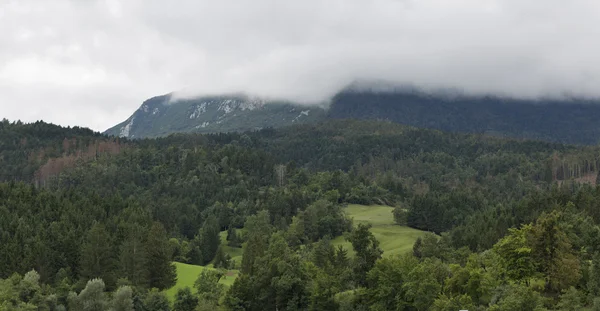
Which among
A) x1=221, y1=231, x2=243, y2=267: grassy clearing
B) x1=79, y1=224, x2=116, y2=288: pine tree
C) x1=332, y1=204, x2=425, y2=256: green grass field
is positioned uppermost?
x1=79, y1=224, x2=116, y2=288: pine tree

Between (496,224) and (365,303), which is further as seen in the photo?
(496,224)

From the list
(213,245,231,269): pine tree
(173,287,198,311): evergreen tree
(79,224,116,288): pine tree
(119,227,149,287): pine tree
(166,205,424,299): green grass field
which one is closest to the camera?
(173,287,198,311): evergreen tree

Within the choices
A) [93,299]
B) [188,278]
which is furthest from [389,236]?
[93,299]

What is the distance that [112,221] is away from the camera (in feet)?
443

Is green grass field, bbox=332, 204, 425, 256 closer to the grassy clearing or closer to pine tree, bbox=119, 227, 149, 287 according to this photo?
the grassy clearing

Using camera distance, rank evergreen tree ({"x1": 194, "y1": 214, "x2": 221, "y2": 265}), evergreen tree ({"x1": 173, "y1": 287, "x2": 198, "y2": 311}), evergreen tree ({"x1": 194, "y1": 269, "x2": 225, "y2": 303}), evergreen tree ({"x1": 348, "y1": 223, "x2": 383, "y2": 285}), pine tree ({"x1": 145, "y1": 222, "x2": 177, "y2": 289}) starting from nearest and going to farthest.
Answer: evergreen tree ({"x1": 348, "y1": 223, "x2": 383, "y2": 285})
evergreen tree ({"x1": 173, "y1": 287, "x2": 198, "y2": 311})
evergreen tree ({"x1": 194, "y1": 269, "x2": 225, "y2": 303})
pine tree ({"x1": 145, "y1": 222, "x2": 177, "y2": 289})
evergreen tree ({"x1": 194, "y1": 214, "x2": 221, "y2": 265})

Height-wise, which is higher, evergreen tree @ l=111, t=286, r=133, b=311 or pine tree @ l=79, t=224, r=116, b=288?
pine tree @ l=79, t=224, r=116, b=288

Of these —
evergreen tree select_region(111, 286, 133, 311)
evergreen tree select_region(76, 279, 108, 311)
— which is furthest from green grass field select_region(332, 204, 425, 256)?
evergreen tree select_region(76, 279, 108, 311)

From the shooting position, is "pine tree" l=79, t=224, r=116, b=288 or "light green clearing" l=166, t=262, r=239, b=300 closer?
"pine tree" l=79, t=224, r=116, b=288

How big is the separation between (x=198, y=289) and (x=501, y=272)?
52.7 meters

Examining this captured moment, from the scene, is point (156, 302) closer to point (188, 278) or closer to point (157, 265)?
point (157, 265)

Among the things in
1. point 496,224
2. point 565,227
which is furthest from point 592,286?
point 496,224

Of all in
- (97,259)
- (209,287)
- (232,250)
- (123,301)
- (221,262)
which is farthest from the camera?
(232,250)

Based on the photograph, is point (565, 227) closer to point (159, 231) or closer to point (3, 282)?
point (159, 231)
